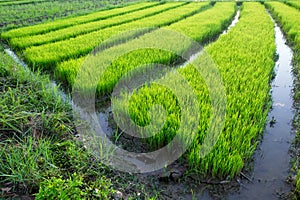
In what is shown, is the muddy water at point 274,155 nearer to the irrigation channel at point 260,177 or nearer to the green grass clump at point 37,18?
the irrigation channel at point 260,177

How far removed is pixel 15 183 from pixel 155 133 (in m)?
1.48

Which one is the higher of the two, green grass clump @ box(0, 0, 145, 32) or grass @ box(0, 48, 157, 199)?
green grass clump @ box(0, 0, 145, 32)

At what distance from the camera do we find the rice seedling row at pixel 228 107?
2578mm

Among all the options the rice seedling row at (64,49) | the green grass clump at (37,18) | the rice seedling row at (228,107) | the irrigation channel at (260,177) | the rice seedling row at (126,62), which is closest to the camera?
the irrigation channel at (260,177)

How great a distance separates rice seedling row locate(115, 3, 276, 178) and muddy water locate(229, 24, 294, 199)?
17 cm

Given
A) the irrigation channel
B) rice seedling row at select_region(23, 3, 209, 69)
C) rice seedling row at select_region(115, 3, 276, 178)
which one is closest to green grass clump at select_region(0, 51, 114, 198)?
the irrigation channel

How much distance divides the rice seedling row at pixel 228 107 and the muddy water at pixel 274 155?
0.56 feet

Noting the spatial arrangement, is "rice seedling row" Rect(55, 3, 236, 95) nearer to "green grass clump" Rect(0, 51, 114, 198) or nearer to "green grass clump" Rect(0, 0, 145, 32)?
"green grass clump" Rect(0, 51, 114, 198)

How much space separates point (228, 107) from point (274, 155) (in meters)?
0.78

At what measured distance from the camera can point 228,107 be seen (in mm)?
3297

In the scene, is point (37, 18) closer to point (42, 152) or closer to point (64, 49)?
point (64, 49)

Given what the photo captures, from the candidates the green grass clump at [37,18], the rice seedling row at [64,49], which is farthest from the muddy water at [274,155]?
the green grass clump at [37,18]

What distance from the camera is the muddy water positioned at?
249 cm

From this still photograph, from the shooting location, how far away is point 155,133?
2.96 meters
